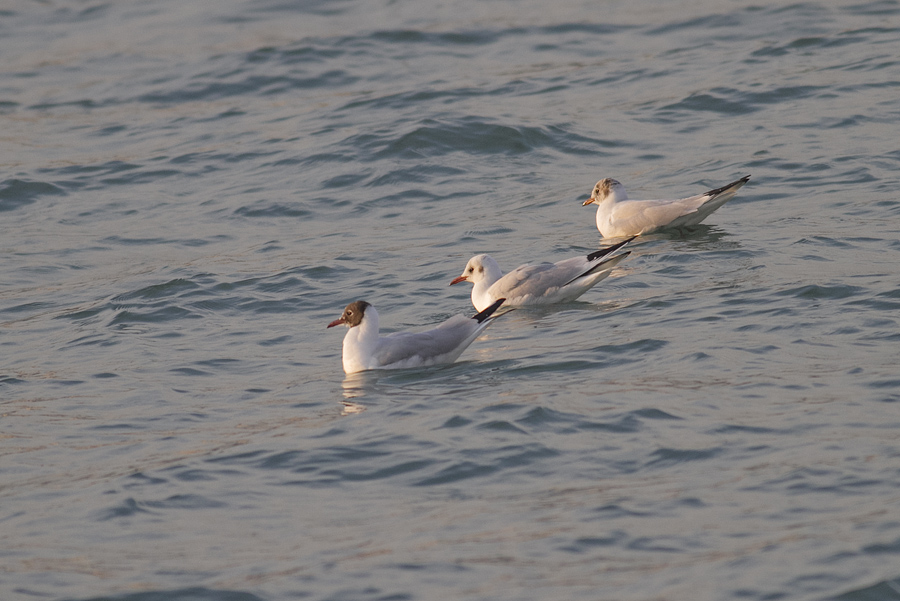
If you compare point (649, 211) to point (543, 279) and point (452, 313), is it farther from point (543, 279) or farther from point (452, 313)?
point (452, 313)

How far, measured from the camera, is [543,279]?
11.6 meters

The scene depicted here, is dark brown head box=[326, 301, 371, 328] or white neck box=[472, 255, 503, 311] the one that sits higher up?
dark brown head box=[326, 301, 371, 328]

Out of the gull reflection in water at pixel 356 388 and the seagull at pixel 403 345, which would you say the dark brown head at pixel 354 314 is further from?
the gull reflection in water at pixel 356 388

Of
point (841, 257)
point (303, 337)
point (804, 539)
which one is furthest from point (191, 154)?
point (804, 539)

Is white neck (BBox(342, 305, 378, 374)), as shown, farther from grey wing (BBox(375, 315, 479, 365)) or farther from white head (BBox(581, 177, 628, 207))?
white head (BBox(581, 177, 628, 207))

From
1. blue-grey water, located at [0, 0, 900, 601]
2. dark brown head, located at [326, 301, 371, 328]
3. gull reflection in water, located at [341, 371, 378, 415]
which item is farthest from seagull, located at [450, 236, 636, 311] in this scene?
gull reflection in water, located at [341, 371, 378, 415]

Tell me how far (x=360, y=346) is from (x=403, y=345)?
36 cm

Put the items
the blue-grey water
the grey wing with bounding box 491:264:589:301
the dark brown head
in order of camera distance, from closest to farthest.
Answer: the blue-grey water → the dark brown head → the grey wing with bounding box 491:264:589:301

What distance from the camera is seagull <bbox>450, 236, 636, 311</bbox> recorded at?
11.5 m

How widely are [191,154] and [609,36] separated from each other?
9.65 metres

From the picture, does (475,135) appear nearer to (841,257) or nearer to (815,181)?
(815,181)

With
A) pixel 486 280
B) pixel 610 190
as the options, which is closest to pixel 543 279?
pixel 486 280

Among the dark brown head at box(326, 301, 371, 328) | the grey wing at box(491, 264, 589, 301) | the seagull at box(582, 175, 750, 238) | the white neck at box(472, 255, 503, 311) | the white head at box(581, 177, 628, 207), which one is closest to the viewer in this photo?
the dark brown head at box(326, 301, 371, 328)

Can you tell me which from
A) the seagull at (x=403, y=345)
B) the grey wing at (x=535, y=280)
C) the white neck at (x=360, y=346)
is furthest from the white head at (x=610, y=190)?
the white neck at (x=360, y=346)
